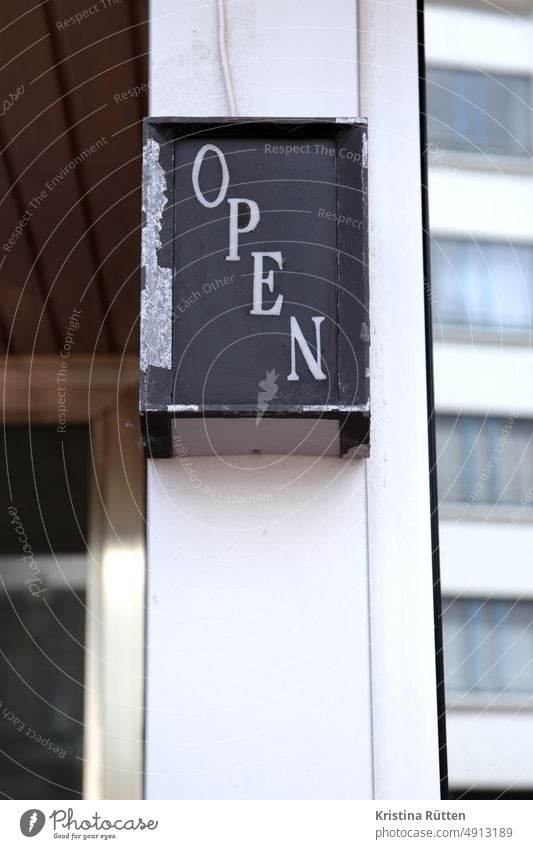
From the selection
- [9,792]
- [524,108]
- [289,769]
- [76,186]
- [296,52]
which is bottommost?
[289,769]

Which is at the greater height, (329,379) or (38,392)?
(38,392)

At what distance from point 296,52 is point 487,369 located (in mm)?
390

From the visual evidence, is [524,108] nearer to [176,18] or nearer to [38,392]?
[176,18]

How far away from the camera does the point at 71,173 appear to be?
1.75m

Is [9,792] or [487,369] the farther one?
[9,792]

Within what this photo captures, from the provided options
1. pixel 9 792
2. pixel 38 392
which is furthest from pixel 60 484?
pixel 9 792

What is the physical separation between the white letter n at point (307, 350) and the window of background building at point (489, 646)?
34 centimetres

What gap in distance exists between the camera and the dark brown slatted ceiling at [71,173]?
1505 mm

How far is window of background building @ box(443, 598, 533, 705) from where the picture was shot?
122 centimetres

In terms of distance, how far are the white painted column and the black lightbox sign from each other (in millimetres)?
53

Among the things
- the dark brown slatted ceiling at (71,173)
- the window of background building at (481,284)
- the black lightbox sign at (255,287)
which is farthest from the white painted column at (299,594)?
the dark brown slatted ceiling at (71,173)

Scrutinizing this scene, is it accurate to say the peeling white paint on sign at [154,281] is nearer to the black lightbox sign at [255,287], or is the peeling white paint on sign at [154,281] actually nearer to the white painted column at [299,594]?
the black lightbox sign at [255,287]

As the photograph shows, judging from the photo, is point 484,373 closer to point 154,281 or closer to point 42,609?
point 154,281

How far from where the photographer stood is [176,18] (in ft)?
3.86
